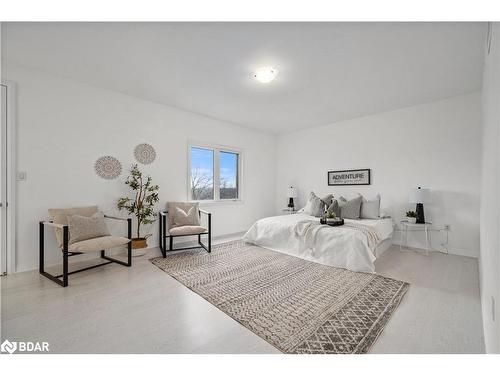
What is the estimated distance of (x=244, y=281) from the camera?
2607 millimetres

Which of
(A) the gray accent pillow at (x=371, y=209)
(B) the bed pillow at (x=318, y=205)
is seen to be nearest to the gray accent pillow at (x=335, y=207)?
(B) the bed pillow at (x=318, y=205)

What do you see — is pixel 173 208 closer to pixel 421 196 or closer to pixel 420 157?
pixel 421 196

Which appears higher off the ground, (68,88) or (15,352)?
(68,88)

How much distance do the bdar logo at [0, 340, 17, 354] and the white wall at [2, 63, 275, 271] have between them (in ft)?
5.68

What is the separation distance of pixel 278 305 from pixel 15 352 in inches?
74.4

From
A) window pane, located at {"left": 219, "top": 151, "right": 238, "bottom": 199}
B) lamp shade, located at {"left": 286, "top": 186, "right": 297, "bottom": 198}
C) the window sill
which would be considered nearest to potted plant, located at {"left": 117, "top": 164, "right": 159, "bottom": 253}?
Answer: the window sill

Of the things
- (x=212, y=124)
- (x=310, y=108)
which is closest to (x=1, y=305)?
(x=212, y=124)

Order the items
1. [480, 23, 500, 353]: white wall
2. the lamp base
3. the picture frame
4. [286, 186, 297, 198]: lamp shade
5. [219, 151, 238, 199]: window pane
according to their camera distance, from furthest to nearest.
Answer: [286, 186, 297, 198]: lamp shade
[219, 151, 238, 199]: window pane
the picture frame
the lamp base
[480, 23, 500, 353]: white wall

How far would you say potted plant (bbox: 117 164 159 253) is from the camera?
11.5ft

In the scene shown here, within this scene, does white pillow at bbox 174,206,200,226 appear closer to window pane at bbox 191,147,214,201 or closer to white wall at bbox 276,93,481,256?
window pane at bbox 191,147,214,201

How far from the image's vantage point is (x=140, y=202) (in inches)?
143

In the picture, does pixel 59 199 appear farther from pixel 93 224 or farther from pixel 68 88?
pixel 68 88

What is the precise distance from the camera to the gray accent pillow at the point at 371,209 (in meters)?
4.11

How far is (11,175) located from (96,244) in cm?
139
